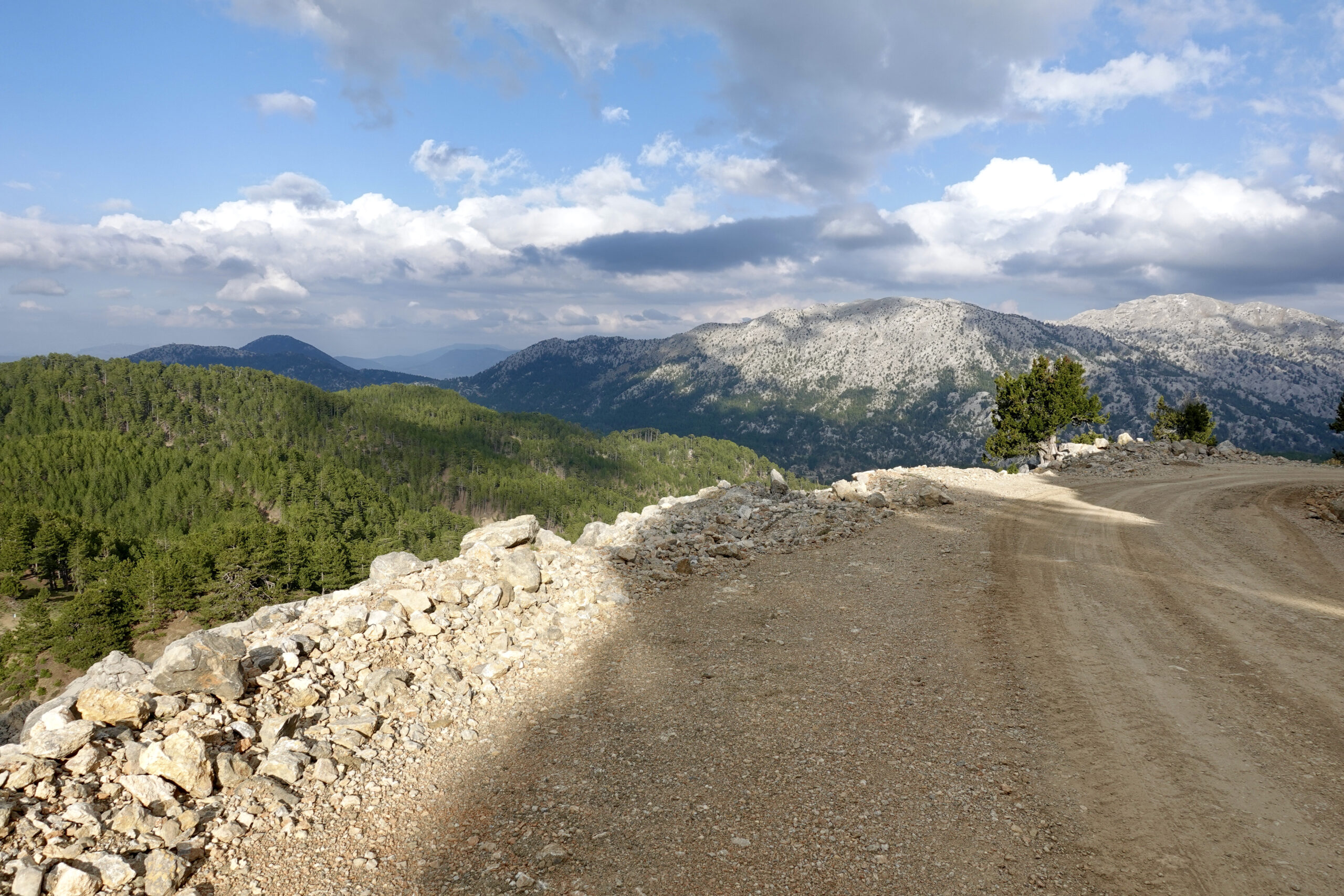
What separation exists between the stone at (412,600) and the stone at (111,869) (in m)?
6.58

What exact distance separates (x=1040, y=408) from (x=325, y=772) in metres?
73.1

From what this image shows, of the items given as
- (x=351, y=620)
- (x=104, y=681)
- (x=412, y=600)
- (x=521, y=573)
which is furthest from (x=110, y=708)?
(x=521, y=573)

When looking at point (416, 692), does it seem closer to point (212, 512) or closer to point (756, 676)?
point (756, 676)

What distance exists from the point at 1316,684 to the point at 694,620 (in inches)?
460

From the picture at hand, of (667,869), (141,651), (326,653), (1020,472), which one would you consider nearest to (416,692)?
(326,653)

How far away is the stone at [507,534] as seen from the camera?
17.8 metres

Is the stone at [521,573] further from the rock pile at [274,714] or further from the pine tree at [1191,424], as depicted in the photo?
the pine tree at [1191,424]

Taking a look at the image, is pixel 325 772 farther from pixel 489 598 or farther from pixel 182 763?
pixel 489 598

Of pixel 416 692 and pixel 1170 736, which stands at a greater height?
pixel 1170 736

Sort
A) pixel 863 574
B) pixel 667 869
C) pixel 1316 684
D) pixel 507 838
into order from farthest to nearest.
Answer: pixel 863 574 < pixel 1316 684 < pixel 507 838 < pixel 667 869

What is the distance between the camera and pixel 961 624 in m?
13.8

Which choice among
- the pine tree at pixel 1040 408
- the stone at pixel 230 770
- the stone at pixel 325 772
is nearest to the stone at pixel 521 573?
the stone at pixel 325 772

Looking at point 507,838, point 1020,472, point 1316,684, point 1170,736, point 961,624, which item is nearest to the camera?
point 507,838

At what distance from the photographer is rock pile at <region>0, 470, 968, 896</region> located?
264 inches
